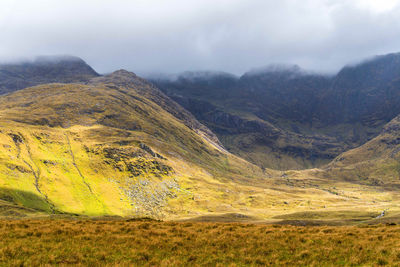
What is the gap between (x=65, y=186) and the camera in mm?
169875

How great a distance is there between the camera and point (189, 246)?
61.6 ft

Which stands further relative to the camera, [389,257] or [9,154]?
[9,154]

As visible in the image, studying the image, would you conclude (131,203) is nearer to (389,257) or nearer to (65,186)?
(65,186)

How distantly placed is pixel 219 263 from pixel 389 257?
9813mm

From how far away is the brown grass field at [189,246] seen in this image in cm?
1560

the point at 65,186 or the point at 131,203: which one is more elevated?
the point at 65,186

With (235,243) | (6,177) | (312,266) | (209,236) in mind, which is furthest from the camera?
(6,177)

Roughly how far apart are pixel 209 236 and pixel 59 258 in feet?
33.8

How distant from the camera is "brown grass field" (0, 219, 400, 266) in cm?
1560

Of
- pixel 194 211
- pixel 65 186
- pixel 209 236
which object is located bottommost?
pixel 194 211

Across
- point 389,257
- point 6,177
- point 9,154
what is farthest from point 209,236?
point 9,154

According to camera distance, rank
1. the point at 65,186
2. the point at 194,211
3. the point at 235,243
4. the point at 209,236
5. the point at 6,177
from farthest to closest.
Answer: the point at 194,211 < the point at 65,186 < the point at 6,177 < the point at 209,236 < the point at 235,243

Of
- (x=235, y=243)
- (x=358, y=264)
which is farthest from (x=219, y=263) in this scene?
(x=358, y=264)

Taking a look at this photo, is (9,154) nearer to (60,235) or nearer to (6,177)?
(6,177)
